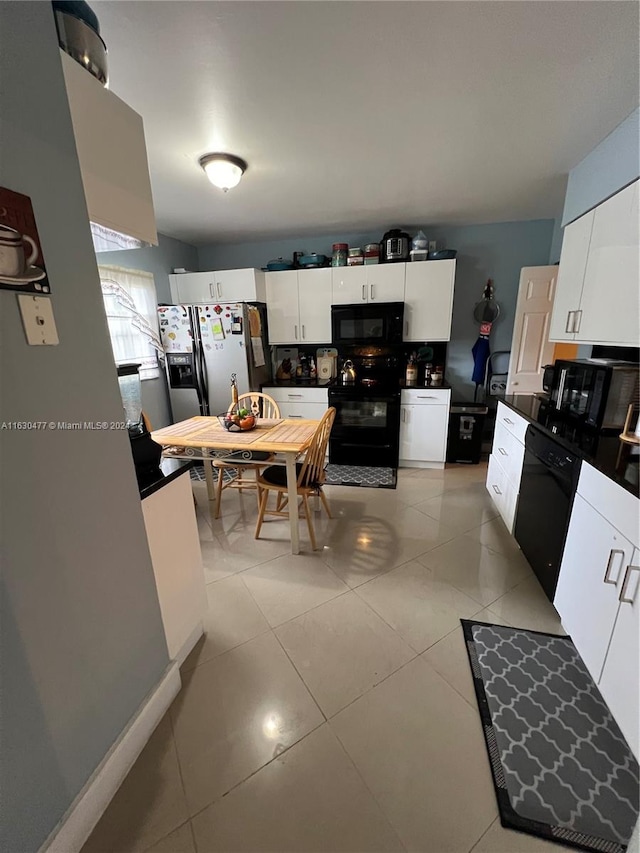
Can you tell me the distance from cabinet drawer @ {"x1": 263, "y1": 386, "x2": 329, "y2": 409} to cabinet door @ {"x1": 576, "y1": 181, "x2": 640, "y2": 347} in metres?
2.23

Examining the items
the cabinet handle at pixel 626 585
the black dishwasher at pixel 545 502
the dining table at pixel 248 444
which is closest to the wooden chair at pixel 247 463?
the dining table at pixel 248 444

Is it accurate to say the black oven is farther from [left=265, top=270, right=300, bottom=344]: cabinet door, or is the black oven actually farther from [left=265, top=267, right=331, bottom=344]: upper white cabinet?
[left=265, top=270, right=300, bottom=344]: cabinet door

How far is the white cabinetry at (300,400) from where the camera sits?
362 centimetres

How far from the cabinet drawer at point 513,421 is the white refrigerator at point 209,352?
7.91 ft

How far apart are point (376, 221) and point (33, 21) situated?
3058 millimetres

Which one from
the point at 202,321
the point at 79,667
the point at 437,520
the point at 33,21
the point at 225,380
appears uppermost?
the point at 33,21

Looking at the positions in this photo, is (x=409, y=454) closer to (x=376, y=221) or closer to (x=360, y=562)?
(x=360, y=562)

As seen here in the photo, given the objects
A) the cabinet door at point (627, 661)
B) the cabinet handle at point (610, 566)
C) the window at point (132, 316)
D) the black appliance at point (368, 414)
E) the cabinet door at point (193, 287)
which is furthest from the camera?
the cabinet door at point (193, 287)

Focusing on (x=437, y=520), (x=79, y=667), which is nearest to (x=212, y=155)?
(x=79, y=667)

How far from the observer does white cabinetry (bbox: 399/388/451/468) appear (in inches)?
133

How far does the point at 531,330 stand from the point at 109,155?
3.59 meters

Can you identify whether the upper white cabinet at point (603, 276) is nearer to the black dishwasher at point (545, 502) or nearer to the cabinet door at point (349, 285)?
the black dishwasher at point (545, 502)

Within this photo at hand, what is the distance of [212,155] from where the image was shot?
2.01m

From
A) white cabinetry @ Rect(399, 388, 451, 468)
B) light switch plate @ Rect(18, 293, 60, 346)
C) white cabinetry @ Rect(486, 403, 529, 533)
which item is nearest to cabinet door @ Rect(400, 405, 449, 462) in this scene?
white cabinetry @ Rect(399, 388, 451, 468)
